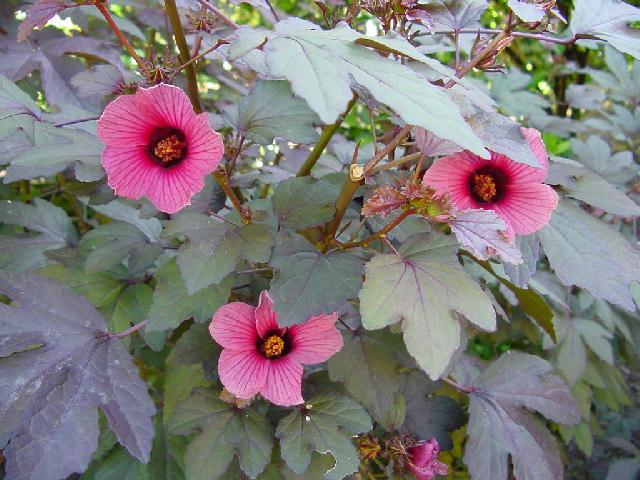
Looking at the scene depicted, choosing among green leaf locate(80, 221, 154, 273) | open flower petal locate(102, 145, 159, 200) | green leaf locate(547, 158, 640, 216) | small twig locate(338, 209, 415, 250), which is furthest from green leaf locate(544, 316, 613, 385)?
open flower petal locate(102, 145, 159, 200)

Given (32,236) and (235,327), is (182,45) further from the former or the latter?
(32,236)

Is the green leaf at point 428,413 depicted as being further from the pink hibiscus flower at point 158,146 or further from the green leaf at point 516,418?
the pink hibiscus flower at point 158,146

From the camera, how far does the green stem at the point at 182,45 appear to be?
81cm

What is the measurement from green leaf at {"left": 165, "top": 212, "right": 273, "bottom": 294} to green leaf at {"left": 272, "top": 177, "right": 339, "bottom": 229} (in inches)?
2.4

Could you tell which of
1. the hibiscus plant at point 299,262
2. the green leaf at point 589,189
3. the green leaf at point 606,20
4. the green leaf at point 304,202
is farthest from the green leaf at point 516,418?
the green leaf at point 606,20

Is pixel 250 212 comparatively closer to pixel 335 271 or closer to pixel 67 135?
pixel 335 271

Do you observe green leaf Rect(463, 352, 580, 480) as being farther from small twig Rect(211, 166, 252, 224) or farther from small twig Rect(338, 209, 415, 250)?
small twig Rect(211, 166, 252, 224)

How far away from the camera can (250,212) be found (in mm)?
846

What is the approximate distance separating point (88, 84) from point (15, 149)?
0.14 meters

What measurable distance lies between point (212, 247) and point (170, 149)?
135 millimetres

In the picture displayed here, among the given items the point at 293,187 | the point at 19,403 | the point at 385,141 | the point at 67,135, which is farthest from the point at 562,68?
the point at 19,403

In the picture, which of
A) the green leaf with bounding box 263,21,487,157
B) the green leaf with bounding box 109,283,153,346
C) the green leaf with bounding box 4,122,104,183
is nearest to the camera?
the green leaf with bounding box 263,21,487,157

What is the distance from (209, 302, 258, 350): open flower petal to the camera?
797 mm

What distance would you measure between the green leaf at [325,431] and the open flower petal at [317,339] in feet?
0.28
